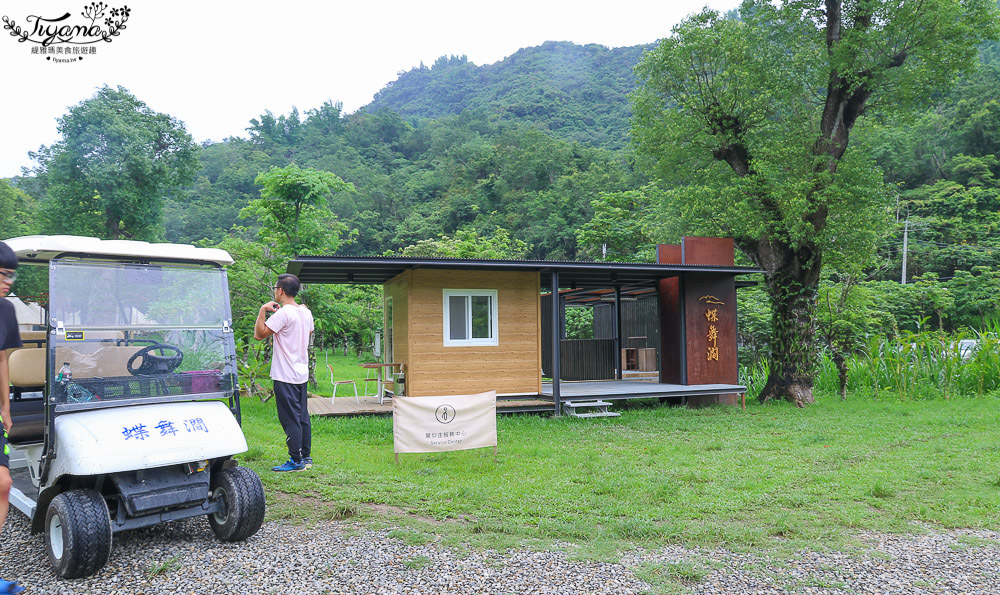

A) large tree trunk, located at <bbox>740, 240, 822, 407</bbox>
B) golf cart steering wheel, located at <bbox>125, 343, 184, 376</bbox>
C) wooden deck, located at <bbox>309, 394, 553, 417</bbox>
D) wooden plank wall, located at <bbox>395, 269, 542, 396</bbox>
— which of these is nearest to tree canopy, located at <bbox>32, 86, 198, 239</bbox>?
wooden deck, located at <bbox>309, 394, 553, 417</bbox>

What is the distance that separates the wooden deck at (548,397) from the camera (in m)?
10.5

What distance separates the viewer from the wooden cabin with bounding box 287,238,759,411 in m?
10.5

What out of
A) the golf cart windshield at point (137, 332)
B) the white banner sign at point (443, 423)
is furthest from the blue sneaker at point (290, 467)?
the golf cart windshield at point (137, 332)

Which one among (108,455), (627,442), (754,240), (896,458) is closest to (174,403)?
(108,455)

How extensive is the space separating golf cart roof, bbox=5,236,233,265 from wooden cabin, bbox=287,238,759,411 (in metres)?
4.61

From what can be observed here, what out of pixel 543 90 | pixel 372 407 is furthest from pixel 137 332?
pixel 543 90

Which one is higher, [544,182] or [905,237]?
[544,182]

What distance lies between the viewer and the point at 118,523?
142 inches

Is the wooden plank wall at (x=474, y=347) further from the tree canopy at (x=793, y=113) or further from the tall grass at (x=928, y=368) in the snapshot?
the tall grass at (x=928, y=368)

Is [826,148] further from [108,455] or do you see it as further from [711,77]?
[108,455]

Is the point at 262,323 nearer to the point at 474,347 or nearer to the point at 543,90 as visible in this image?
the point at 474,347

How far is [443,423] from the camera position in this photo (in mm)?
6543

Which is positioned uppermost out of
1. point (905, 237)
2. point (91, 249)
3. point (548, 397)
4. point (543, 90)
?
point (543, 90)

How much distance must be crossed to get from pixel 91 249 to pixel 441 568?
280 cm
